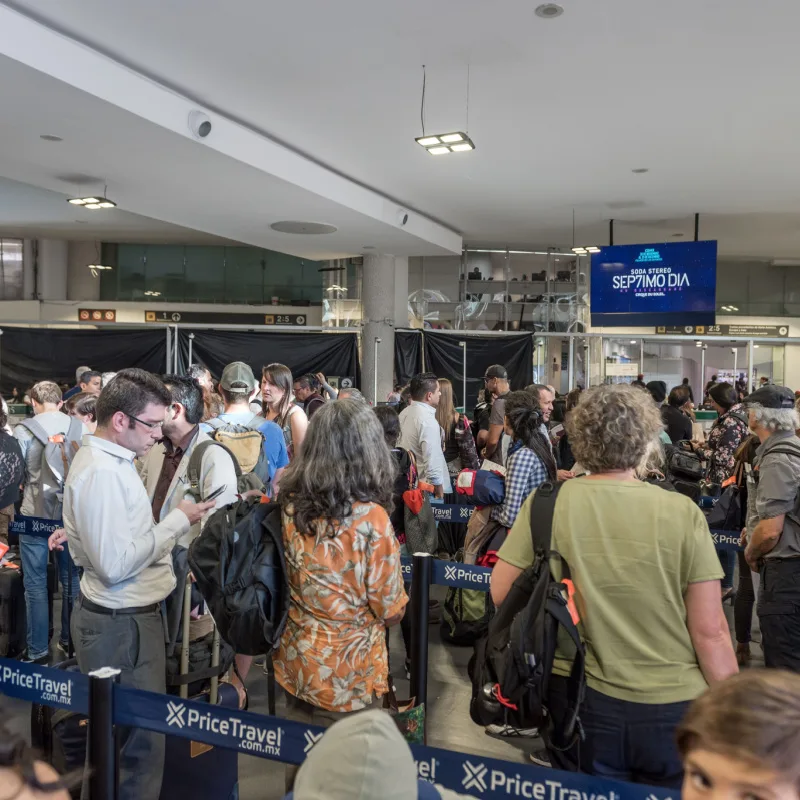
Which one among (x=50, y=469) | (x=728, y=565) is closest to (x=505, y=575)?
(x=50, y=469)

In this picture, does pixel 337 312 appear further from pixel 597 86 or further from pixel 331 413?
pixel 331 413

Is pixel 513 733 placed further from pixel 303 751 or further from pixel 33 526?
pixel 33 526

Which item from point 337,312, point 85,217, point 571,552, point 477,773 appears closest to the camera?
point 477,773

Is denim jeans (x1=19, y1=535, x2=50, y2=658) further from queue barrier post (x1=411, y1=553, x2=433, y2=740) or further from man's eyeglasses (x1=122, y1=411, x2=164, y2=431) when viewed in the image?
queue barrier post (x1=411, y1=553, x2=433, y2=740)

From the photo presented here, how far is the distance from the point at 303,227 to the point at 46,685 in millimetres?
8900

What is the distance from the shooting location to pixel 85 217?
13.5m

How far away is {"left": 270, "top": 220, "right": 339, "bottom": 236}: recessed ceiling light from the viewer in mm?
10188

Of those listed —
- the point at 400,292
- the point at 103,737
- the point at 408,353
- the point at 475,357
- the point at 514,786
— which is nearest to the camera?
the point at 514,786

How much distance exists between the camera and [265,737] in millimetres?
1925

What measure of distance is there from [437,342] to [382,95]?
18.4 feet

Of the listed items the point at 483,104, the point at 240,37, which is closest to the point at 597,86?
the point at 483,104

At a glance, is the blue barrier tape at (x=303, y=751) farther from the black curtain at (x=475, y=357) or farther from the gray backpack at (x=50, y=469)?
the black curtain at (x=475, y=357)

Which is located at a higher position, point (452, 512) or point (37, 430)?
point (37, 430)

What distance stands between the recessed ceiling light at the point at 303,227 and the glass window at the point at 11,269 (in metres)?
9.04
